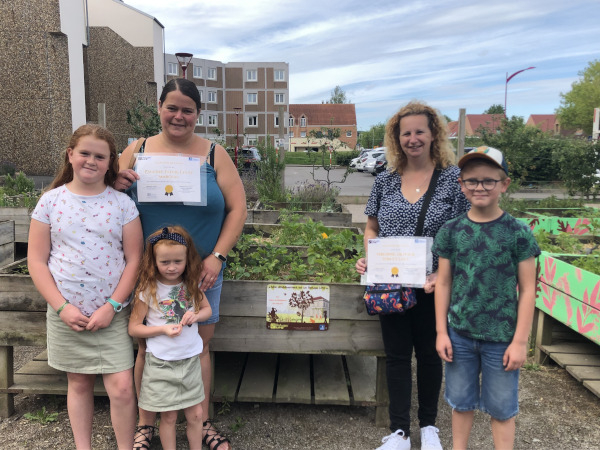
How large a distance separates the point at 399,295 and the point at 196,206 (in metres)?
1.05

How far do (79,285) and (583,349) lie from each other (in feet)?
11.5

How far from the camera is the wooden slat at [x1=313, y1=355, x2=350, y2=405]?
2.79 metres

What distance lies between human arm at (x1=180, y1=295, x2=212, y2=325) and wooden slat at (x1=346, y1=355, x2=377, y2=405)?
1.11 m

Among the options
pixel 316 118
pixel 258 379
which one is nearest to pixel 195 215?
pixel 258 379

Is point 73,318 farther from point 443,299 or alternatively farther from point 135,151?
point 443,299

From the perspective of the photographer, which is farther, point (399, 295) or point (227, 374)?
point (227, 374)

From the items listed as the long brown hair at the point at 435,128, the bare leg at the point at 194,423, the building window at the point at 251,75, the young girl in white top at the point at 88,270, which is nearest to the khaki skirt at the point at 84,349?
the young girl in white top at the point at 88,270

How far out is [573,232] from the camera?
5711 millimetres

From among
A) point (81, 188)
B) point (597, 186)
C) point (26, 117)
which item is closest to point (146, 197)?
point (81, 188)

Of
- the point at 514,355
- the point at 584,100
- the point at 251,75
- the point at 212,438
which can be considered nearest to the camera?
the point at 514,355

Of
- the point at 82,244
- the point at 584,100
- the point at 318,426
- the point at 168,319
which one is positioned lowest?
the point at 318,426

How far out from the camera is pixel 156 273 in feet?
7.22

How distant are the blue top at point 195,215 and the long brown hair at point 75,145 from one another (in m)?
0.12

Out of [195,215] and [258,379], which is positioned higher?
[195,215]
